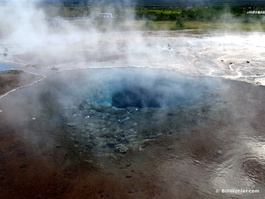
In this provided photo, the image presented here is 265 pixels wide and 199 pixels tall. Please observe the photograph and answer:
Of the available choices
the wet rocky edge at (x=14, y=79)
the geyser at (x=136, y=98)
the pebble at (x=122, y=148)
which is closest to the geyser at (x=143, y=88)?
the geyser at (x=136, y=98)

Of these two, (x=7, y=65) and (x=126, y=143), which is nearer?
(x=126, y=143)

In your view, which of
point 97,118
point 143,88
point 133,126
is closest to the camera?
point 133,126

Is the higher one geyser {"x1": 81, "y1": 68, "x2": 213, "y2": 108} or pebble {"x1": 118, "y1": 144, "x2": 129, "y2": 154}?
geyser {"x1": 81, "y1": 68, "x2": 213, "y2": 108}

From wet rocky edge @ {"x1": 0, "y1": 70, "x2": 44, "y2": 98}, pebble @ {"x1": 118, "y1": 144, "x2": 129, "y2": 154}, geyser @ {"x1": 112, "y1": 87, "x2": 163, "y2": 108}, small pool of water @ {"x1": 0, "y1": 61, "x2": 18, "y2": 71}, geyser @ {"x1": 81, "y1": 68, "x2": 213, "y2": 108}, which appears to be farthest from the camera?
small pool of water @ {"x1": 0, "y1": 61, "x2": 18, "y2": 71}

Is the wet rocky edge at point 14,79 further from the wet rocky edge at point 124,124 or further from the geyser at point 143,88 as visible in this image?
the wet rocky edge at point 124,124

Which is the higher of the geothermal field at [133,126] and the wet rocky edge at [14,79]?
the wet rocky edge at [14,79]

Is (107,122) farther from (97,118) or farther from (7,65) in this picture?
(7,65)

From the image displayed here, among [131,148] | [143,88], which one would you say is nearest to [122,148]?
[131,148]

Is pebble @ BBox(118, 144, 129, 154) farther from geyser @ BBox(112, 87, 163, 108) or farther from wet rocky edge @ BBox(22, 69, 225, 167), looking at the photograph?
geyser @ BBox(112, 87, 163, 108)

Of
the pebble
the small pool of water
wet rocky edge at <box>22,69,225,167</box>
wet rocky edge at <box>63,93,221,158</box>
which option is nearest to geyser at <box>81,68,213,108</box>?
wet rocky edge at <box>22,69,225,167</box>

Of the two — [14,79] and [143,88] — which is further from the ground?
[14,79]
